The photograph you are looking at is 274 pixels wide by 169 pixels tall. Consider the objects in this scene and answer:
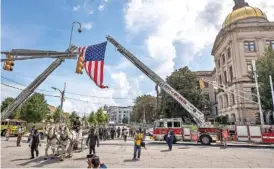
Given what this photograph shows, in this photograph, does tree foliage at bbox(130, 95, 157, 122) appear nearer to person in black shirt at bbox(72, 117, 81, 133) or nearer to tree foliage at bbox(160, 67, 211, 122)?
tree foliage at bbox(160, 67, 211, 122)

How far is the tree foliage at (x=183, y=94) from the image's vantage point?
4256 cm

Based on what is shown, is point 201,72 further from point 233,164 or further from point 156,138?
point 233,164

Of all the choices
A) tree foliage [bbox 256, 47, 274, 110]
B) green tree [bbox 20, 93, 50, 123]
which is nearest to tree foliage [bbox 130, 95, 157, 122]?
green tree [bbox 20, 93, 50, 123]

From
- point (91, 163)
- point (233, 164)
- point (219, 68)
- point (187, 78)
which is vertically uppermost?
point (219, 68)

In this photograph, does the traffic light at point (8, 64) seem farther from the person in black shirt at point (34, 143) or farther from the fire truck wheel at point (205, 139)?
the fire truck wheel at point (205, 139)

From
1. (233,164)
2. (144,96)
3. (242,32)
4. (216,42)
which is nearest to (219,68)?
(216,42)

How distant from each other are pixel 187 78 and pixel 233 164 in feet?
110

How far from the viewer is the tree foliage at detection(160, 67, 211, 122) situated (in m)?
42.6

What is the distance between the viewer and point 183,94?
43.2 m

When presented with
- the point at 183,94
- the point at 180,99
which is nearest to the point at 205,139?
the point at 180,99

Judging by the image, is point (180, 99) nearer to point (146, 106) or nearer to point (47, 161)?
point (47, 161)

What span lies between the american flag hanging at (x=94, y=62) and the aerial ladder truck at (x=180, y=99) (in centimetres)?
702

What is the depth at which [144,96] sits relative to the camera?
8556 cm

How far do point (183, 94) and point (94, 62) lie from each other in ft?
88.6
